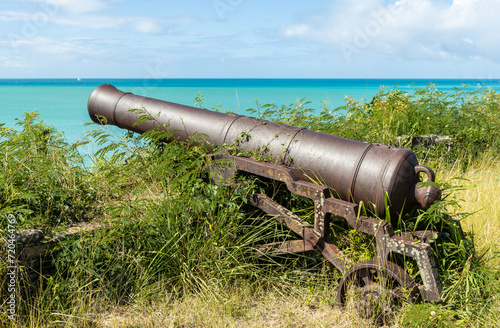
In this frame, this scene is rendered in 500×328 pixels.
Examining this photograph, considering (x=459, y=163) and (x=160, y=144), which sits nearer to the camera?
(x=160, y=144)

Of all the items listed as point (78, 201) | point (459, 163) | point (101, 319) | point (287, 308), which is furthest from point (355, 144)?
point (459, 163)

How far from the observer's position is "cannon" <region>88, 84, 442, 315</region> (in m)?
2.80

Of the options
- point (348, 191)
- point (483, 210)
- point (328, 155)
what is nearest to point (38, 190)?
point (328, 155)

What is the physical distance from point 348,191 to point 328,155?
0.33m

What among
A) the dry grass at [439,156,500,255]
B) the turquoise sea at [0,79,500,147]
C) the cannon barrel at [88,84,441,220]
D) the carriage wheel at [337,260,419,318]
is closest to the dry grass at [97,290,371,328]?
the carriage wheel at [337,260,419,318]

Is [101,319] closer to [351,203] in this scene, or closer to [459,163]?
[351,203]

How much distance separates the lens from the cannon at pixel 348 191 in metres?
2.80

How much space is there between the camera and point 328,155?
124 inches

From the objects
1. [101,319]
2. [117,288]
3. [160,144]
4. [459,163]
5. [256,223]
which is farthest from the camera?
[459,163]

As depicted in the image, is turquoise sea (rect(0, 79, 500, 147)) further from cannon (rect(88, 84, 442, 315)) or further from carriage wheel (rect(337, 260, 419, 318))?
carriage wheel (rect(337, 260, 419, 318))

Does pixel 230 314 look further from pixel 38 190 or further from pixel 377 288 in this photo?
pixel 38 190

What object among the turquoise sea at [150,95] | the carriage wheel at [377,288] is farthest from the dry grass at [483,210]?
the turquoise sea at [150,95]

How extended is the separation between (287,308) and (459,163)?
4421 millimetres

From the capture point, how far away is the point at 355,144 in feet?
10.2
